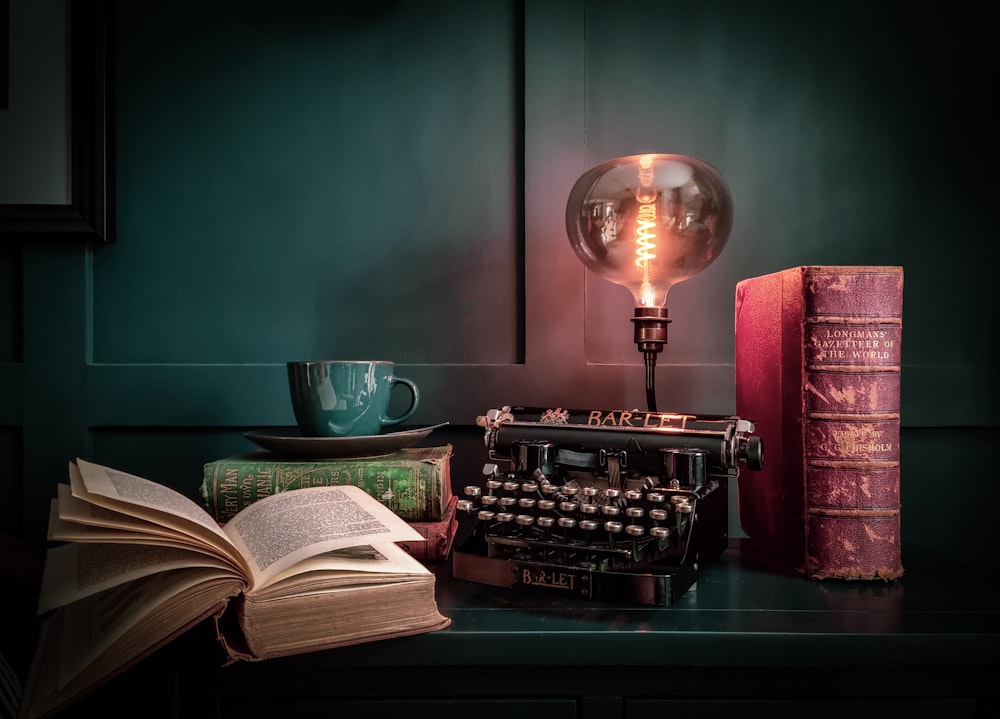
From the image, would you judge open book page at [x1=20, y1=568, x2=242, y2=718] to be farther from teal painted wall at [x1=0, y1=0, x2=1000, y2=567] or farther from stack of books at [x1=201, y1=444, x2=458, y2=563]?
teal painted wall at [x1=0, y1=0, x2=1000, y2=567]

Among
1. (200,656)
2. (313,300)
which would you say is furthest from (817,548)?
(313,300)

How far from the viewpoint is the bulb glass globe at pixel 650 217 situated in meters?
1.02

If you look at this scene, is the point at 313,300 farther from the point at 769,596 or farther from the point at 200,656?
the point at 769,596

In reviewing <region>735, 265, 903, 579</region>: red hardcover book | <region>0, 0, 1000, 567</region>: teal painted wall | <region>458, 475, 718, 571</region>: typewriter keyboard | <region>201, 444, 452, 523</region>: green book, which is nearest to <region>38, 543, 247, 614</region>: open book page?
<region>201, 444, 452, 523</region>: green book

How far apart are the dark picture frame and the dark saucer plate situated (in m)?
0.62

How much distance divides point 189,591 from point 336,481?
0.32 metres

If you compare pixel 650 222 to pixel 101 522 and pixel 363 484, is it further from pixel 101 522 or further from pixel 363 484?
pixel 101 522

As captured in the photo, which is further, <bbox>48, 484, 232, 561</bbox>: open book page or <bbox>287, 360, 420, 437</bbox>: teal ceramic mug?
<bbox>287, 360, 420, 437</bbox>: teal ceramic mug

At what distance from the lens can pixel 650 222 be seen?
1041 mm

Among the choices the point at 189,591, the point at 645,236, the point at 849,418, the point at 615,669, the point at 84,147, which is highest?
the point at 84,147

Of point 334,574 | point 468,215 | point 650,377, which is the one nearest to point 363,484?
point 334,574

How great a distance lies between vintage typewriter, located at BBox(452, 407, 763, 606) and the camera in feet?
2.65

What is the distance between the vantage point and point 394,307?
136 centimetres

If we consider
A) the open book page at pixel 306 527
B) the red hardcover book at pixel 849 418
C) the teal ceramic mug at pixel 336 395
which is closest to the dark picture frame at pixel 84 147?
the teal ceramic mug at pixel 336 395
